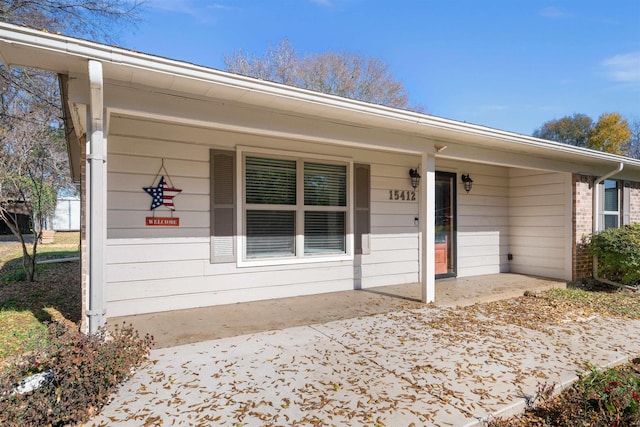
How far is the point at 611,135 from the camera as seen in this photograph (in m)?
23.9

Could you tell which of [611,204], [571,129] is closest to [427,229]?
[611,204]

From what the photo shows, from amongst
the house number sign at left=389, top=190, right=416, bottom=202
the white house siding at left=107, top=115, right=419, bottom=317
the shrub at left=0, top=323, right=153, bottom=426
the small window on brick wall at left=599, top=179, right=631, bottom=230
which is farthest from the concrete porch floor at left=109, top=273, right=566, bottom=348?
the small window on brick wall at left=599, top=179, right=631, bottom=230

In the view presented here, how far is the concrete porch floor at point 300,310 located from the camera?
3.81 metres

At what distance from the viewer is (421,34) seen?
9.70 meters

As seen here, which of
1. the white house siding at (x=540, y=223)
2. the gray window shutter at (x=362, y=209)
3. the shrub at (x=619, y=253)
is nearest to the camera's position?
the gray window shutter at (x=362, y=209)

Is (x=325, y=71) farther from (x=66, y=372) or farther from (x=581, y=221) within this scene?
(x=66, y=372)

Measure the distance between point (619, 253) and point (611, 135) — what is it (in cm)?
2303

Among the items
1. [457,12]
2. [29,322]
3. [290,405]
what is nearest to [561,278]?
[457,12]

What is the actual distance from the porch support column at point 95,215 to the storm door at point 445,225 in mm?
5575

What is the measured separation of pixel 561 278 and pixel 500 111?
1558 cm

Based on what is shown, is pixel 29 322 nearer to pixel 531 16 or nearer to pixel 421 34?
pixel 421 34

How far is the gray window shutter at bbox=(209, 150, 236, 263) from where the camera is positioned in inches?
189

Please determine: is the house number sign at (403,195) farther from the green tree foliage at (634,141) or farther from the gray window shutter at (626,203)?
the green tree foliage at (634,141)

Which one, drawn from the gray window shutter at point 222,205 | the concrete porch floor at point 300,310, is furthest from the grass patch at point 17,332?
the gray window shutter at point 222,205
